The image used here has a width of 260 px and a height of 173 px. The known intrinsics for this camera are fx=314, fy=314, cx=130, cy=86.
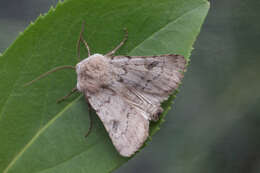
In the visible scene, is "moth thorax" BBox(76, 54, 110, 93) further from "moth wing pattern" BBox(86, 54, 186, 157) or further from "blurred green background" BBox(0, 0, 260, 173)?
"blurred green background" BBox(0, 0, 260, 173)

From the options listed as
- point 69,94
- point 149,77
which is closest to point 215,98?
point 149,77

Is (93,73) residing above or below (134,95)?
above

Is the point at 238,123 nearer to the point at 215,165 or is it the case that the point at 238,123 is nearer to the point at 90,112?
the point at 215,165

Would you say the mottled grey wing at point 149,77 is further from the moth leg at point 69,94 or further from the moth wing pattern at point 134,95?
the moth leg at point 69,94

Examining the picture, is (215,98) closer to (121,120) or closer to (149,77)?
(149,77)

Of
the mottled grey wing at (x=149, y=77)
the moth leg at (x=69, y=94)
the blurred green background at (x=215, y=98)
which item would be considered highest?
the moth leg at (x=69, y=94)

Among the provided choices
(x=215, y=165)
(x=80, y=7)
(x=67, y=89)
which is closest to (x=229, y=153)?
(x=215, y=165)

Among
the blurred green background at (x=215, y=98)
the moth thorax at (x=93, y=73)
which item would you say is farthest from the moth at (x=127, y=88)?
the blurred green background at (x=215, y=98)

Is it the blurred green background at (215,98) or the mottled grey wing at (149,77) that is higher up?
the mottled grey wing at (149,77)
